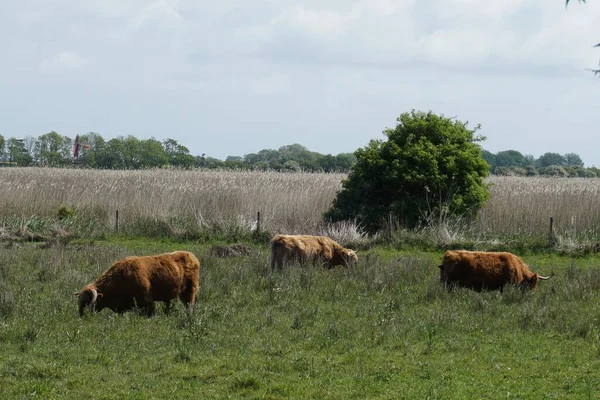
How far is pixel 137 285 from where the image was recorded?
1310cm

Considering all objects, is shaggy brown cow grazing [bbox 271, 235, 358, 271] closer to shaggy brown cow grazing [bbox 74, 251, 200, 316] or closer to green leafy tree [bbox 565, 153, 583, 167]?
shaggy brown cow grazing [bbox 74, 251, 200, 316]

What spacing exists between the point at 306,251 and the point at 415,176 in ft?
30.6

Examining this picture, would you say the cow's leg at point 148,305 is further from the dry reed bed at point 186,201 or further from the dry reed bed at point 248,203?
the dry reed bed at point 186,201

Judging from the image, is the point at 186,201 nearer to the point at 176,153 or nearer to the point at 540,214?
the point at 540,214

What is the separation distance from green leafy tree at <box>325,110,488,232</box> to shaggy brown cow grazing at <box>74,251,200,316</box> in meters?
14.5

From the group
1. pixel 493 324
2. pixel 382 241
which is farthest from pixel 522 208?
pixel 493 324

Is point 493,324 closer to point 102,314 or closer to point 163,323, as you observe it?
point 163,323

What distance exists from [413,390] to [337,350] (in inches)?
77.5

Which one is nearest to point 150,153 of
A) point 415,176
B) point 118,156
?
point 118,156

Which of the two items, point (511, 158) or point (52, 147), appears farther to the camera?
point (511, 158)

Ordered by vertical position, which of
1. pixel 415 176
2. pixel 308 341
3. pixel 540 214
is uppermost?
pixel 415 176

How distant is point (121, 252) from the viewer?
20.9 m

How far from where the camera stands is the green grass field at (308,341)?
31.3 ft

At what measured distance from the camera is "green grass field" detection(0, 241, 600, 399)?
955 cm
